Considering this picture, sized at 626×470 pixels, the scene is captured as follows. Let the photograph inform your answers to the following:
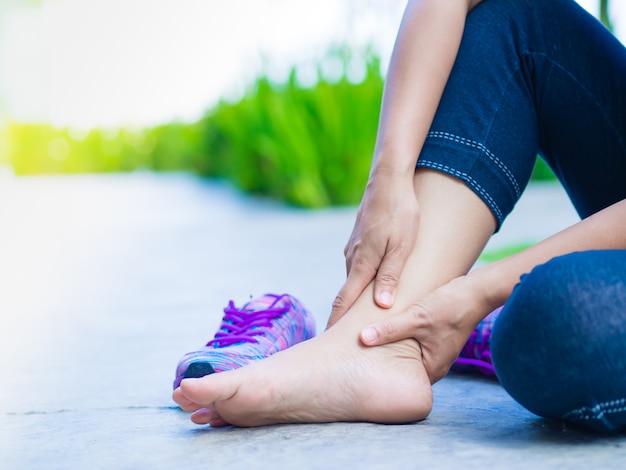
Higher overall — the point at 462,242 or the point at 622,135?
the point at 622,135

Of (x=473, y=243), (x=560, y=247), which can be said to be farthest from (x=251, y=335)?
(x=560, y=247)

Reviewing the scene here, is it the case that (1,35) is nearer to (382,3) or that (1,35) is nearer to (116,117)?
(116,117)

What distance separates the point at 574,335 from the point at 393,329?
10.9 inches

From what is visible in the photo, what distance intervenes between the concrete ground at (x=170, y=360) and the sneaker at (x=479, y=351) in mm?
26

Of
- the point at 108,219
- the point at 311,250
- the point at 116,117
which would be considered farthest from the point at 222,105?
the point at 116,117

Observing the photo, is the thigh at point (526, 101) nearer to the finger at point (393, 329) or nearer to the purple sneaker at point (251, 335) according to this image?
the finger at point (393, 329)

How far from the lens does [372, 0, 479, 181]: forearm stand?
109 cm

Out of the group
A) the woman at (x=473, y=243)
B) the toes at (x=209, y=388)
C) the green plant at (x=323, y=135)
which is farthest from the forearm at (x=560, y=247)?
the green plant at (x=323, y=135)

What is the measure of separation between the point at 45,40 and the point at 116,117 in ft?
6.97

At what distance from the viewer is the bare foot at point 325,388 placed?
93cm

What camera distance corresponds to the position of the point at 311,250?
3.11m

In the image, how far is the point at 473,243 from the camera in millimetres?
1088

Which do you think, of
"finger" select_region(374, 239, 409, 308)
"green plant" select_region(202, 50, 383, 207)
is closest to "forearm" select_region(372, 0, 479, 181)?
"finger" select_region(374, 239, 409, 308)

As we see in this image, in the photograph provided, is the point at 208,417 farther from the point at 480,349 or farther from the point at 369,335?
the point at 480,349
